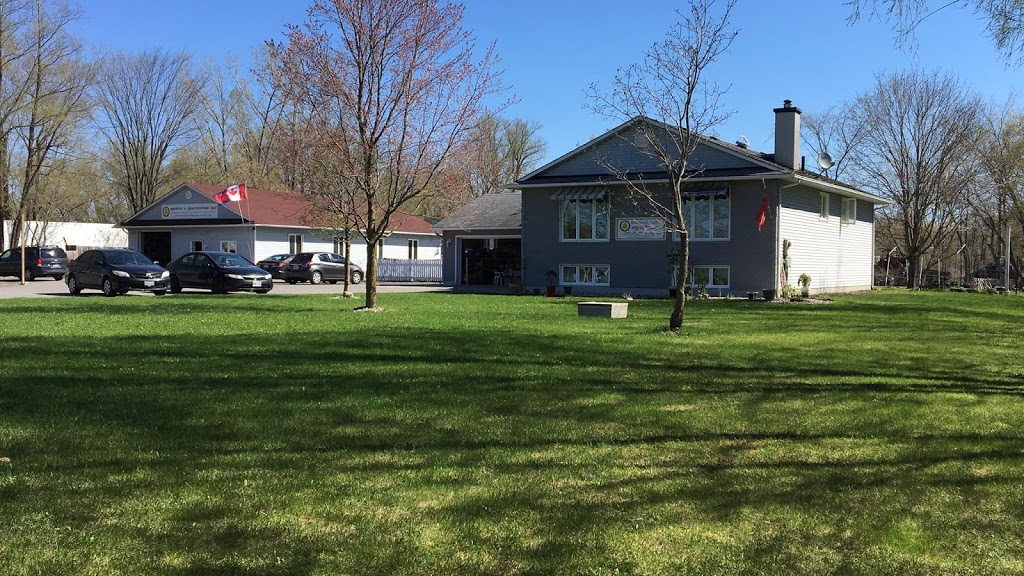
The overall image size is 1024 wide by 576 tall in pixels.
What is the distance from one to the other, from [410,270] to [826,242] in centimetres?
2211

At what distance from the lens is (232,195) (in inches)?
1521

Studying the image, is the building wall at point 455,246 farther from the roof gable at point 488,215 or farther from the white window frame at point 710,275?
the white window frame at point 710,275

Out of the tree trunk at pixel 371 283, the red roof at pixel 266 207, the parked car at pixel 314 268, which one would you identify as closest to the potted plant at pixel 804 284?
the tree trunk at pixel 371 283

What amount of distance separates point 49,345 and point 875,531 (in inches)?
388

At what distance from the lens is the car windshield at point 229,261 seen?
25731 millimetres

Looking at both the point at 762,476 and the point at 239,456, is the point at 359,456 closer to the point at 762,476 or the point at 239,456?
the point at 239,456

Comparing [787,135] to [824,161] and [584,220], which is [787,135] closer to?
[824,161]

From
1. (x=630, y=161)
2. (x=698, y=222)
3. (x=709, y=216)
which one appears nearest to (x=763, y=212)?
(x=709, y=216)

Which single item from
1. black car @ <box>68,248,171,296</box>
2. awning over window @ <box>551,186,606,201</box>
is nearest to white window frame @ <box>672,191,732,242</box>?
awning over window @ <box>551,186,606,201</box>

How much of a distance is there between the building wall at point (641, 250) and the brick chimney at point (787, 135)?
232 centimetres

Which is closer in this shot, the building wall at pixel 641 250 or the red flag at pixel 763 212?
the red flag at pixel 763 212

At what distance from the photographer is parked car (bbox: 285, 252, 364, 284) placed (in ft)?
Answer: 118

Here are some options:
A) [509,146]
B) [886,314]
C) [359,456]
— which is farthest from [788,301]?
[509,146]

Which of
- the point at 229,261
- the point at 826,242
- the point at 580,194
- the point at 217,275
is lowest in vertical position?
the point at 217,275
